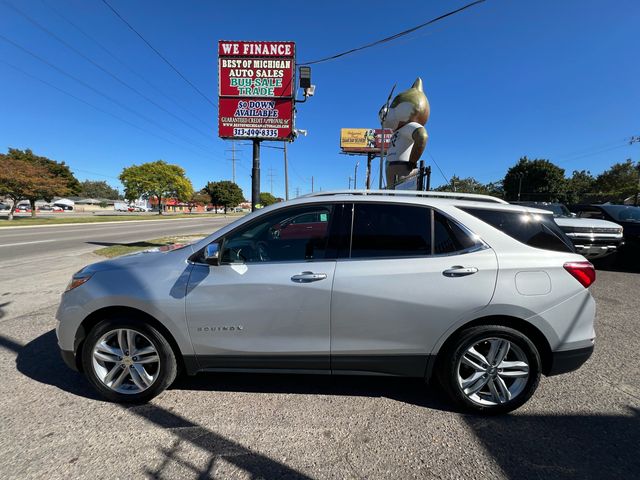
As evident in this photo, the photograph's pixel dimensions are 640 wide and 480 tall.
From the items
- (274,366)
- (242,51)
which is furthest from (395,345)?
(242,51)

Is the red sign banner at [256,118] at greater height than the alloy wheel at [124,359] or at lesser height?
greater

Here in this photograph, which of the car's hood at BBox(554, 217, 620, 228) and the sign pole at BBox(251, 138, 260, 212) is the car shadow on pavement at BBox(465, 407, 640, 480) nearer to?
the car's hood at BBox(554, 217, 620, 228)

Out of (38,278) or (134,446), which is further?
(38,278)

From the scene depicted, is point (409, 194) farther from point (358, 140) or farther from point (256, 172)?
point (358, 140)

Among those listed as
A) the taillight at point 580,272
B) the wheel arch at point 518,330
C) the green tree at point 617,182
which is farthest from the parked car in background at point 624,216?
the green tree at point 617,182

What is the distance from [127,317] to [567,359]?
3466mm

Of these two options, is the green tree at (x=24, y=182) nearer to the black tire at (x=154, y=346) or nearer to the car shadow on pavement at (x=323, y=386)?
the black tire at (x=154, y=346)

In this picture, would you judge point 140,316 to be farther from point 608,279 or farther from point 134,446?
point 608,279

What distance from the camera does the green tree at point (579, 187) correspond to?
5945cm

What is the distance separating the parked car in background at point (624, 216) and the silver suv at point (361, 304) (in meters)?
8.38

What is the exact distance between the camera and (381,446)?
2309 mm

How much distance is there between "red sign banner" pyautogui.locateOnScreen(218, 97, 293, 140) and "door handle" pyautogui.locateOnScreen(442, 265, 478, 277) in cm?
1022

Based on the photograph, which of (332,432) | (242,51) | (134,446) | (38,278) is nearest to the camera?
(134,446)

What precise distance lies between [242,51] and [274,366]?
11313 millimetres
